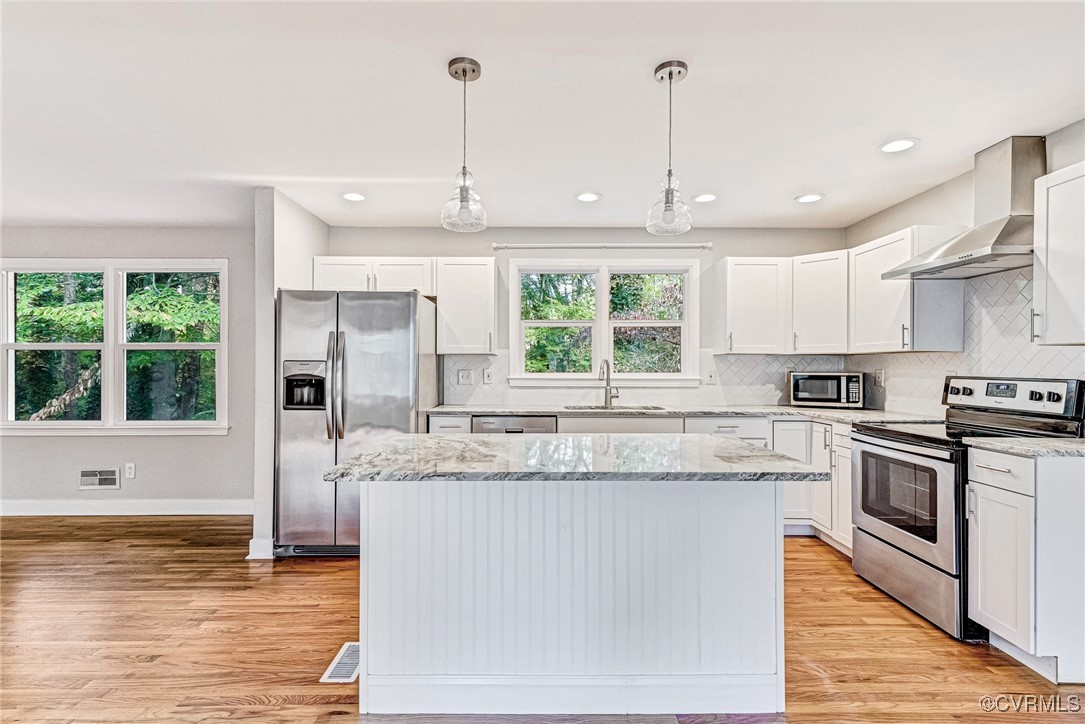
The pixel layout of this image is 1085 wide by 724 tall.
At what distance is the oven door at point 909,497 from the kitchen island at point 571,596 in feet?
3.62

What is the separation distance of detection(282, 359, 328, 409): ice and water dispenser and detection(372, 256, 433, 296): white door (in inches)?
38.3

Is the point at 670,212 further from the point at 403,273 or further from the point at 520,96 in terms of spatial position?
the point at 403,273

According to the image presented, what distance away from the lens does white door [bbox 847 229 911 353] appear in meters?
3.43

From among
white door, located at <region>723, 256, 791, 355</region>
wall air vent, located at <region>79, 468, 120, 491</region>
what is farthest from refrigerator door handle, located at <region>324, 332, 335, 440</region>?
white door, located at <region>723, 256, 791, 355</region>

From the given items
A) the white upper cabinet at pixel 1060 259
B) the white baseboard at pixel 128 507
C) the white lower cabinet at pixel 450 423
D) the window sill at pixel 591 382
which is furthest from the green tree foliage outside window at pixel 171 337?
the white upper cabinet at pixel 1060 259

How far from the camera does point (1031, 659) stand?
226 cm

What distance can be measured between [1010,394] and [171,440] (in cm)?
564

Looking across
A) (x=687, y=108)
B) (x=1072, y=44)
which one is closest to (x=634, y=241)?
(x=687, y=108)

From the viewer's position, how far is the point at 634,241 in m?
4.64

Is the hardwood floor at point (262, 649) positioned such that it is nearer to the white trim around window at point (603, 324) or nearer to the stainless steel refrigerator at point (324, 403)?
the stainless steel refrigerator at point (324, 403)

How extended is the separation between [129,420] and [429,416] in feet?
9.00

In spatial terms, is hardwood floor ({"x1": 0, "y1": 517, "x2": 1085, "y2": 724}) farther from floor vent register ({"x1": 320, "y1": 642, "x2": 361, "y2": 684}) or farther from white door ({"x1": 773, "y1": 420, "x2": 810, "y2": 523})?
white door ({"x1": 773, "y1": 420, "x2": 810, "y2": 523})

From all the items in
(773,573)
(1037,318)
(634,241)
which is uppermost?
(634,241)

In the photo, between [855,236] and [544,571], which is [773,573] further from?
[855,236]
